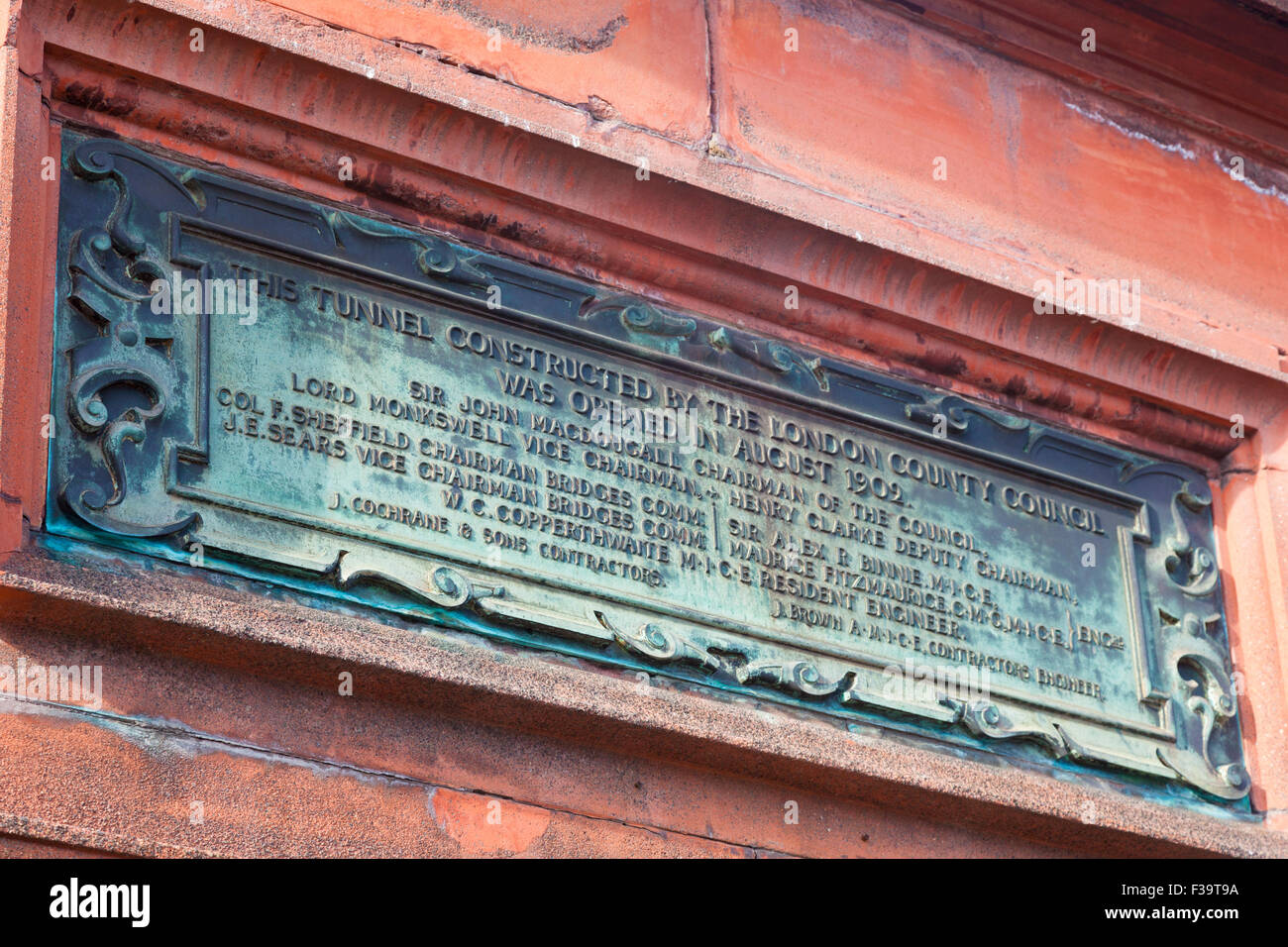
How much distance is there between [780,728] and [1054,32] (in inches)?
111

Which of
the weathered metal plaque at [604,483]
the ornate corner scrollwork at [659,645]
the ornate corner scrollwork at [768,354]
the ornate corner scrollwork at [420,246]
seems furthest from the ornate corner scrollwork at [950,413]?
the ornate corner scrollwork at [420,246]

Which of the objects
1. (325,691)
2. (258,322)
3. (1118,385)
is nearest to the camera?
(325,691)

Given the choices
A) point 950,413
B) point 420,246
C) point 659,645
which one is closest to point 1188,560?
point 950,413

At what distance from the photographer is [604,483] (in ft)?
18.1

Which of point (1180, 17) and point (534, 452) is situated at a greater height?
point (1180, 17)

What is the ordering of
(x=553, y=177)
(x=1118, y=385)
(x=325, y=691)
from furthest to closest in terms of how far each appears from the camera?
1. (x=1118, y=385)
2. (x=553, y=177)
3. (x=325, y=691)

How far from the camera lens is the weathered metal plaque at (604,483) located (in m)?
4.96

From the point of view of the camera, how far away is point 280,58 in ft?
17.6

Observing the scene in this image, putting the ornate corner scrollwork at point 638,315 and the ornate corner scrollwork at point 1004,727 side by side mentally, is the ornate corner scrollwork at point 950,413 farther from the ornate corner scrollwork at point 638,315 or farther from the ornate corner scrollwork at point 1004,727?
the ornate corner scrollwork at point 1004,727

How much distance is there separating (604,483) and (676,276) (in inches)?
30.2

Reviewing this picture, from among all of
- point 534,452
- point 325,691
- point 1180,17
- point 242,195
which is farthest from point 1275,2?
point 325,691

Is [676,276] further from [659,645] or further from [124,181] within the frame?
[124,181]

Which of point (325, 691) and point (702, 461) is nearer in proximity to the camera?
point (325, 691)

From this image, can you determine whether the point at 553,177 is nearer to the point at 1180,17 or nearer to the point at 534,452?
the point at 534,452
